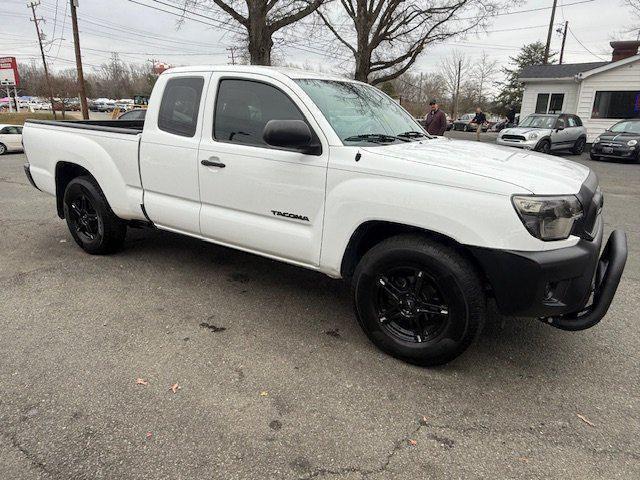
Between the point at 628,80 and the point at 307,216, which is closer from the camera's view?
the point at 307,216

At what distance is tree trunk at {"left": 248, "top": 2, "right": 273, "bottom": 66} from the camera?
53.3 feet

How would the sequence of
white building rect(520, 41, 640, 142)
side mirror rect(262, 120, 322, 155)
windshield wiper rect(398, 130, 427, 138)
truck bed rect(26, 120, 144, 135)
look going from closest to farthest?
side mirror rect(262, 120, 322, 155) → windshield wiper rect(398, 130, 427, 138) → truck bed rect(26, 120, 144, 135) → white building rect(520, 41, 640, 142)

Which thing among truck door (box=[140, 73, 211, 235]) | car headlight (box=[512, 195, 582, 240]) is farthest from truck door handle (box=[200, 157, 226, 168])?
car headlight (box=[512, 195, 582, 240])

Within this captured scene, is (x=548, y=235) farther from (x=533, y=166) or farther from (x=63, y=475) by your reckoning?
(x=63, y=475)

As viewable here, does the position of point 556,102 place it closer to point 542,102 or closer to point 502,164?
point 542,102

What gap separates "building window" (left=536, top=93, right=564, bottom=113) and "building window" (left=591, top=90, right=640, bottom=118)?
1.82m

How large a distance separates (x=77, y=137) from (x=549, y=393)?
475cm

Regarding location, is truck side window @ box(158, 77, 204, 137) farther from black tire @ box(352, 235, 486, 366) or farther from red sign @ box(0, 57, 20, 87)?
red sign @ box(0, 57, 20, 87)

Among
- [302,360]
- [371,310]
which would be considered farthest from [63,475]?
[371,310]

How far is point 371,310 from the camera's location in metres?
3.14

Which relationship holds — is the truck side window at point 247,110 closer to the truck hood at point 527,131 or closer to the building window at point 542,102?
the truck hood at point 527,131

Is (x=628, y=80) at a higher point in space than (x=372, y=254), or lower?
higher

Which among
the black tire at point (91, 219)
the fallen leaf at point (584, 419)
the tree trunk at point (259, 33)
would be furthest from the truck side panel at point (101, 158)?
the tree trunk at point (259, 33)

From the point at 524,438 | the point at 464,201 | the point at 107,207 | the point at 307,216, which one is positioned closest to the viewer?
the point at 524,438
